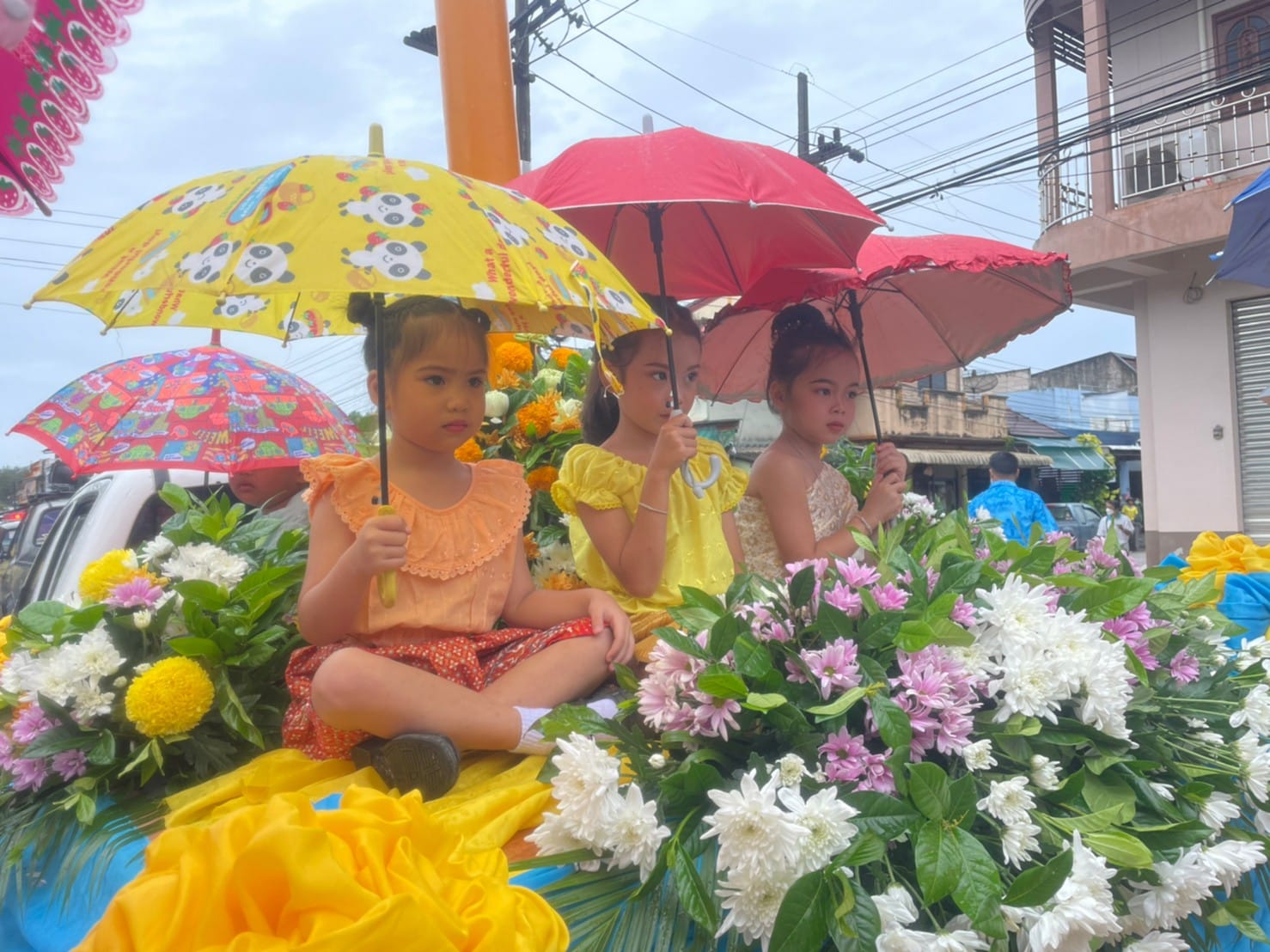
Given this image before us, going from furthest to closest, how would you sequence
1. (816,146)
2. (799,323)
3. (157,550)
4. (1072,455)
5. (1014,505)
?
(1072,455) → (816,146) → (1014,505) → (799,323) → (157,550)

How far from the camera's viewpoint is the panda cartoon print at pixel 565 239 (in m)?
1.88

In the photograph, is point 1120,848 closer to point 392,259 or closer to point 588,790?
point 588,790

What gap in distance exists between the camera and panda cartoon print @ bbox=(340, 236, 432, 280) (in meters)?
1.57

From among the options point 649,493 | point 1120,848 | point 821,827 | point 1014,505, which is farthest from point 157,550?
point 1014,505

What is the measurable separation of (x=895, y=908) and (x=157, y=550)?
1946 millimetres

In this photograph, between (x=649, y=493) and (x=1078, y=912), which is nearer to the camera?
(x=1078, y=912)

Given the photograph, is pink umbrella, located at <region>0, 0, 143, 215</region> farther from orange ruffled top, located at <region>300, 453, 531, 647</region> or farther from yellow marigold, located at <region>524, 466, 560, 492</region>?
yellow marigold, located at <region>524, 466, 560, 492</region>

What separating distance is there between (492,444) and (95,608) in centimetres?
143

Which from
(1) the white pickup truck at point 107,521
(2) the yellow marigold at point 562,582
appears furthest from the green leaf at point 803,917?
(1) the white pickup truck at point 107,521

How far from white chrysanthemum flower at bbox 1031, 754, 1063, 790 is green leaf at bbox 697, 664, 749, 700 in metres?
0.46

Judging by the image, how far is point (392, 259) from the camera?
1593 millimetres

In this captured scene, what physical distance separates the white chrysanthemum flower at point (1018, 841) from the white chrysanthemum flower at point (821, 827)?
9.3 inches

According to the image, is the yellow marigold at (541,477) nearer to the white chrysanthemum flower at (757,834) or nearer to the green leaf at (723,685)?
the green leaf at (723,685)

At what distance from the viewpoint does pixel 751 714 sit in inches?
58.1
